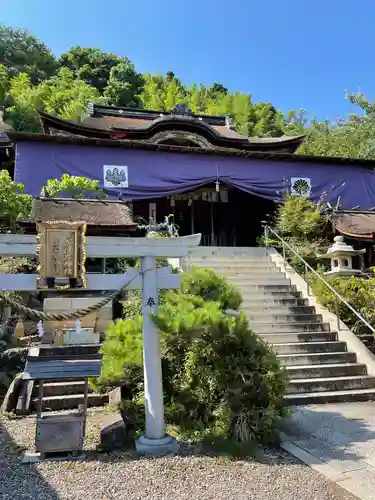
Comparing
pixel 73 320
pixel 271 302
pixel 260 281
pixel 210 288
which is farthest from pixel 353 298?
pixel 73 320

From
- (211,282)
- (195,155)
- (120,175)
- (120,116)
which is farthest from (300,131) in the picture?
(211,282)

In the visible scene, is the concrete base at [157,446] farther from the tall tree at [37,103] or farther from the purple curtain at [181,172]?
the tall tree at [37,103]

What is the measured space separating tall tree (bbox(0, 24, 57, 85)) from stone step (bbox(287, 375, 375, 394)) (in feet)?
130

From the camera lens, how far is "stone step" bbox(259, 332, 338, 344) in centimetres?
718

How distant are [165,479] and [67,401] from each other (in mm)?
2891

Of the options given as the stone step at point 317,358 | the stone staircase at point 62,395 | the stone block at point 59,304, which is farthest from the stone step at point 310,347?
the stone block at point 59,304

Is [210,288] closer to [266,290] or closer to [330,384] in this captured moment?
[330,384]

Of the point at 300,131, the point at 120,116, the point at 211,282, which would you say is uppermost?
the point at 300,131

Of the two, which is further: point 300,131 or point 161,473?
point 300,131

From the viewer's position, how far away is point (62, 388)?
20.3ft

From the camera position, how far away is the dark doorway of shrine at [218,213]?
49.9 feet

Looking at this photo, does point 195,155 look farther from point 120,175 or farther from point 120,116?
point 120,116

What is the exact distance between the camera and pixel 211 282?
5.30m

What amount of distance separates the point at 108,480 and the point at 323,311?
5724mm
